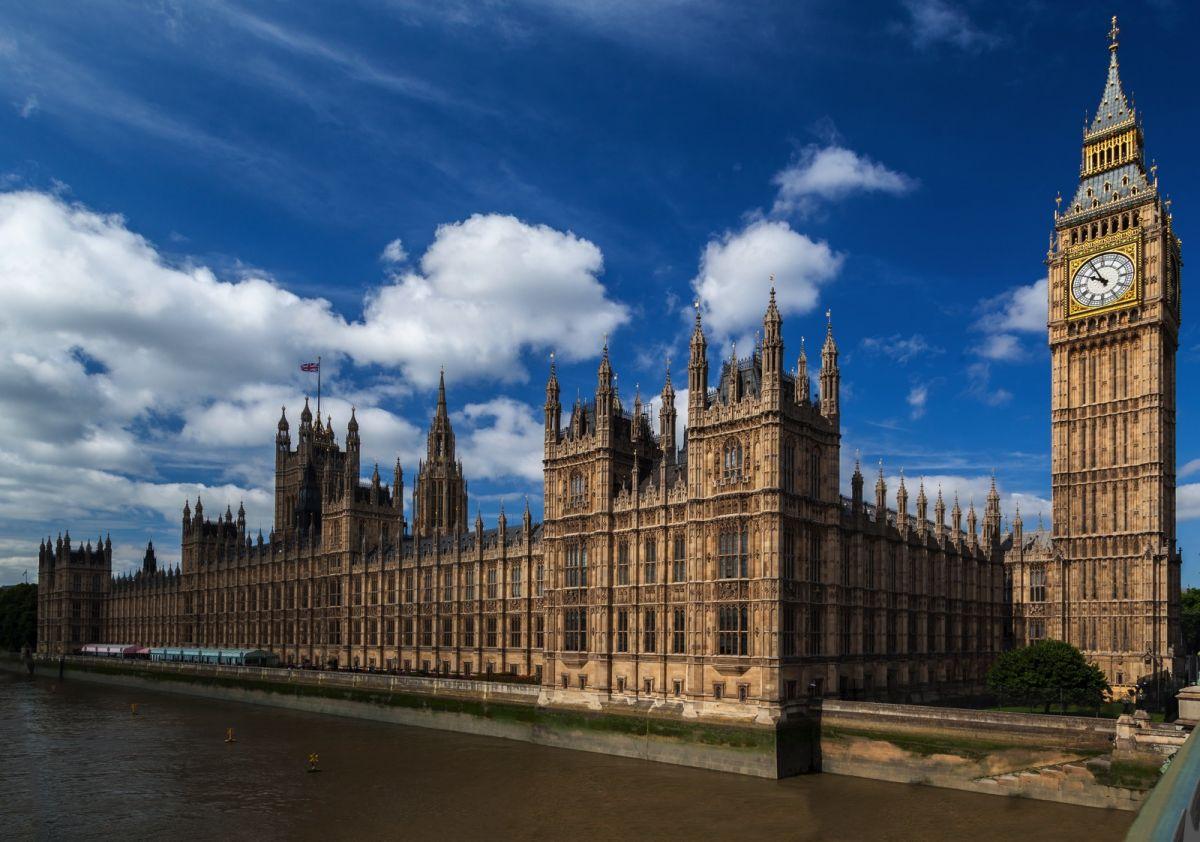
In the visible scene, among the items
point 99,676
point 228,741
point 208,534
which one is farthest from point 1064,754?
point 208,534

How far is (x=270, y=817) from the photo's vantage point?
171 feet

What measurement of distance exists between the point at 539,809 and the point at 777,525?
2261 centimetres

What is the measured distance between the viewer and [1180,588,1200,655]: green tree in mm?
142000

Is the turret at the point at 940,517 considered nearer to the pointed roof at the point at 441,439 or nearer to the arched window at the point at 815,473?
the arched window at the point at 815,473

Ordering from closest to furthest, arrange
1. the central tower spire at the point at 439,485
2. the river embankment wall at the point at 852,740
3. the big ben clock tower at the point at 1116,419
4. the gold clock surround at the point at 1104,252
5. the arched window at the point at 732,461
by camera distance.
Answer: the river embankment wall at the point at 852,740
the arched window at the point at 732,461
the big ben clock tower at the point at 1116,419
the gold clock surround at the point at 1104,252
the central tower spire at the point at 439,485

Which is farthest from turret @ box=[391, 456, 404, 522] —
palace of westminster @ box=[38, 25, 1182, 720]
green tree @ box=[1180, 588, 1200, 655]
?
green tree @ box=[1180, 588, 1200, 655]

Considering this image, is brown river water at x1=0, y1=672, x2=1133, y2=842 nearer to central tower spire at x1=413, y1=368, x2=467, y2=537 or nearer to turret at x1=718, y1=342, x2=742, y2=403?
turret at x1=718, y1=342, x2=742, y2=403

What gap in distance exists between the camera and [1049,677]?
69125 mm

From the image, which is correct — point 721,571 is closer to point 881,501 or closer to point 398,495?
point 881,501

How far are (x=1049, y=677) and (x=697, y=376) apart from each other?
33.4 metres

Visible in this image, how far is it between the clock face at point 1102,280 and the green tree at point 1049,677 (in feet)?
129

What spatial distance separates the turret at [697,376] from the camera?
222 feet

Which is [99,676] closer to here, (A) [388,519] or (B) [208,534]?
(B) [208,534]

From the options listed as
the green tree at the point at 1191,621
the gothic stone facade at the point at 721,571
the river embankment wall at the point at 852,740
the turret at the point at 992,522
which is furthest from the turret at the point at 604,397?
the green tree at the point at 1191,621
